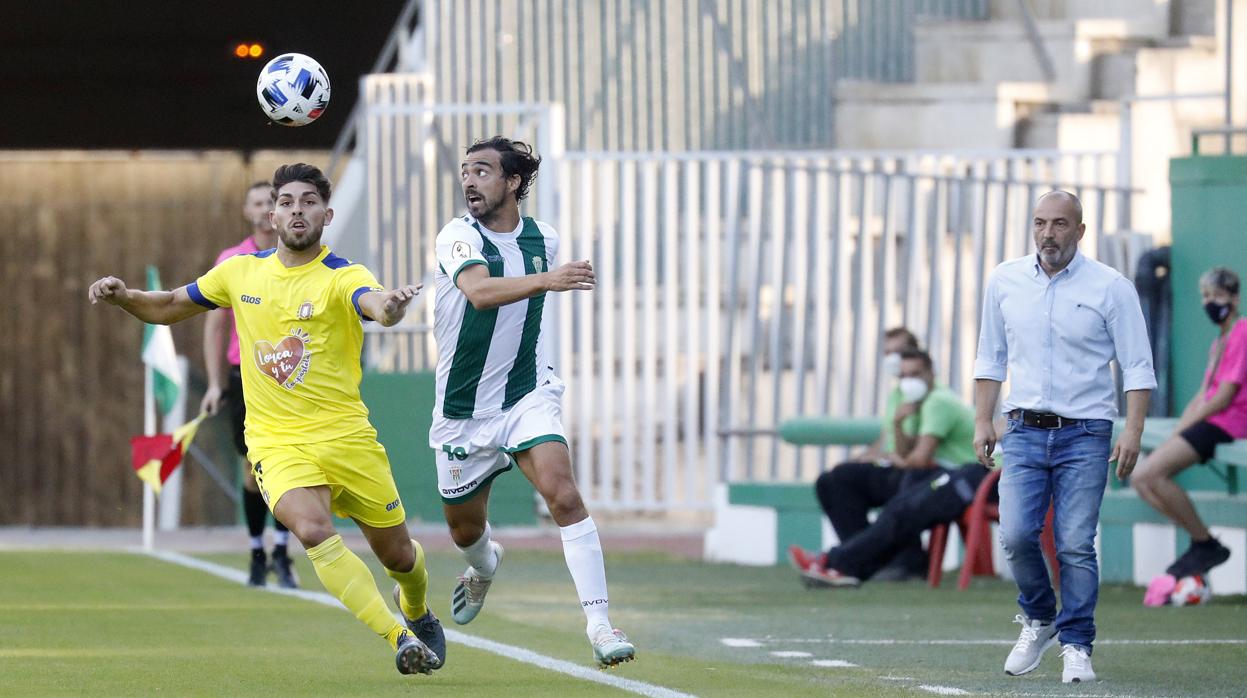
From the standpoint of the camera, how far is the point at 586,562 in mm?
8320

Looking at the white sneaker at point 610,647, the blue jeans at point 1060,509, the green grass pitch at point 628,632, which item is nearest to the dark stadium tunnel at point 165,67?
the green grass pitch at point 628,632

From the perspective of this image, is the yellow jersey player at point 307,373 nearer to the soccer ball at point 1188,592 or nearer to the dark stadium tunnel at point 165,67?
the soccer ball at point 1188,592

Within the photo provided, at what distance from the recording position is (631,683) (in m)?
8.05

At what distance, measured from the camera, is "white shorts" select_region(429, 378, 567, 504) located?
8523 millimetres

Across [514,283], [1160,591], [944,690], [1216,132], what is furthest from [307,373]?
[1216,132]

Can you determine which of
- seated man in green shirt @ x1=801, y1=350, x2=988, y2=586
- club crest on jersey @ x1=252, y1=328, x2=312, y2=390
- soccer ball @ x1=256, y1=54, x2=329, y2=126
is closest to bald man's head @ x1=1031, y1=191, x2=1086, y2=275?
club crest on jersey @ x1=252, y1=328, x2=312, y2=390

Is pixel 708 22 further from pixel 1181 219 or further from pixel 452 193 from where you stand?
Result: pixel 1181 219

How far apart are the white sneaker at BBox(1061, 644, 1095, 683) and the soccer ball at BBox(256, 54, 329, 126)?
158 inches

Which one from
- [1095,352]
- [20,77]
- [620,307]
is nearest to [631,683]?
[1095,352]

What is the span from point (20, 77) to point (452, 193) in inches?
278

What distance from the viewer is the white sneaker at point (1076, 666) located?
27.6 ft

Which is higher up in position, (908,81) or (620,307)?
(908,81)

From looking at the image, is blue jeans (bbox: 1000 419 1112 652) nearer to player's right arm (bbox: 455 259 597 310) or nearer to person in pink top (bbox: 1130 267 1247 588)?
player's right arm (bbox: 455 259 597 310)

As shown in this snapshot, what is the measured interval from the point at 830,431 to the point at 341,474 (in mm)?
8131
